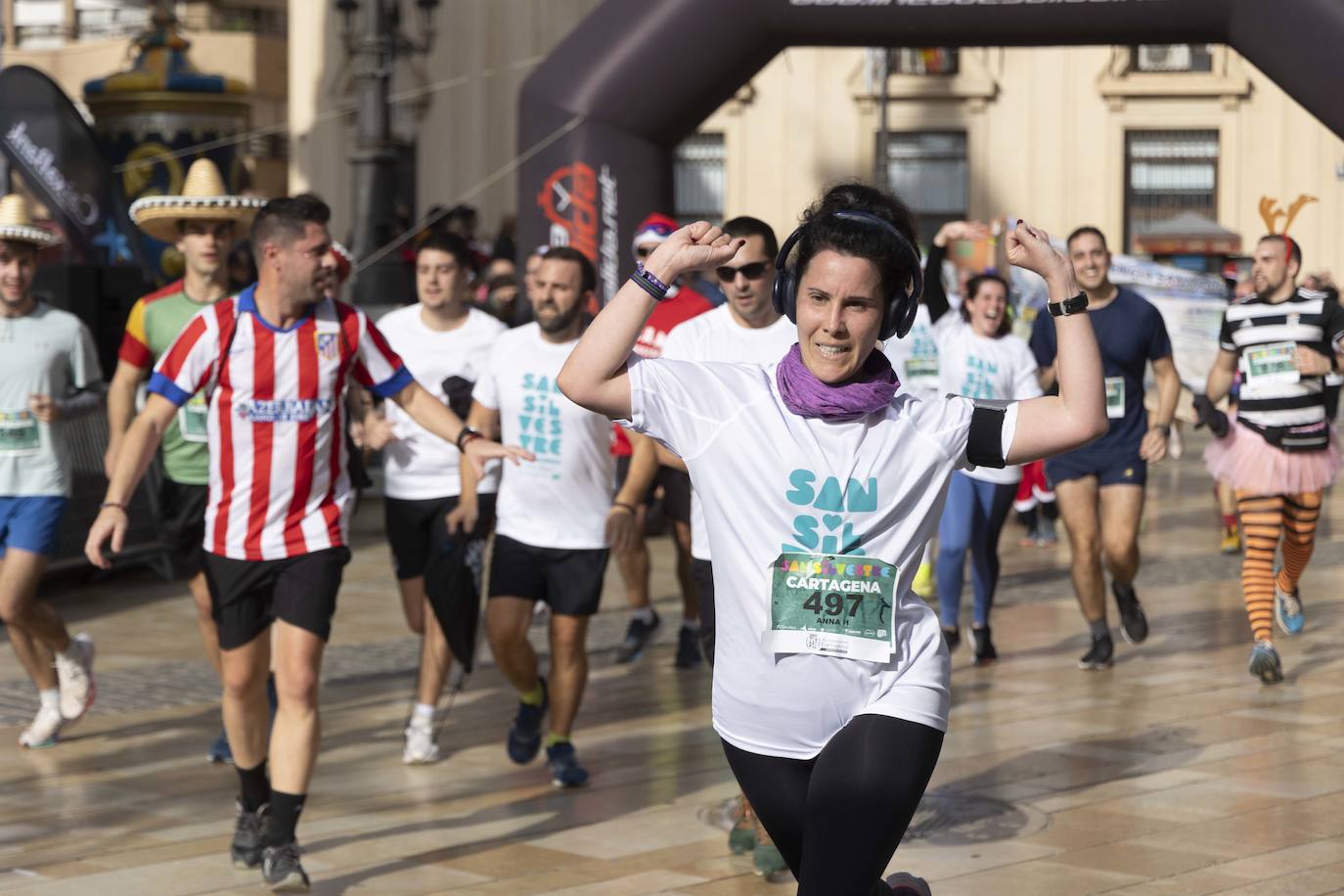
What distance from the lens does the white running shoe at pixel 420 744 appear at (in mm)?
7809

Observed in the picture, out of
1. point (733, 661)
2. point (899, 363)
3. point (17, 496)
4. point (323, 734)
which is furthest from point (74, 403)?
point (733, 661)

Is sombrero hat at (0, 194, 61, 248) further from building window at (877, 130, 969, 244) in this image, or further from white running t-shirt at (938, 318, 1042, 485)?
building window at (877, 130, 969, 244)

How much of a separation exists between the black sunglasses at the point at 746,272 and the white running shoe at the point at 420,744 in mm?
2163

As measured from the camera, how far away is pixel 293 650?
608 centimetres

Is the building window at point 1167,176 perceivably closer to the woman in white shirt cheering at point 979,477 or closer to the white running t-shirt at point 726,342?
the woman in white shirt cheering at point 979,477

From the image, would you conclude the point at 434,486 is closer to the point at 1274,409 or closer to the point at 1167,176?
the point at 1274,409

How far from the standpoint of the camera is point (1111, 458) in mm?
9844

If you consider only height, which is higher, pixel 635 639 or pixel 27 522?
pixel 27 522

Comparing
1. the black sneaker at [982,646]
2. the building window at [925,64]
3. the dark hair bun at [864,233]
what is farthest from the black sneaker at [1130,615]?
the building window at [925,64]

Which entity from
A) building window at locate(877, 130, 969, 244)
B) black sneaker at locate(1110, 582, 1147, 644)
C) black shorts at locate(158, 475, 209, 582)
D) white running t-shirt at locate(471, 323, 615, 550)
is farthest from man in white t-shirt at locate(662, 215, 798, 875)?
building window at locate(877, 130, 969, 244)

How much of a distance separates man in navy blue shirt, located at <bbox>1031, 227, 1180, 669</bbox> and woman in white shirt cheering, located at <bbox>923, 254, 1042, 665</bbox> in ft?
1.11

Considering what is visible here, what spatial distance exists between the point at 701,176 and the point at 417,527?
29.2 metres

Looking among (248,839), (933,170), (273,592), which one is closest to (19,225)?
(273,592)

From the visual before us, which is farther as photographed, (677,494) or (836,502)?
(677,494)
